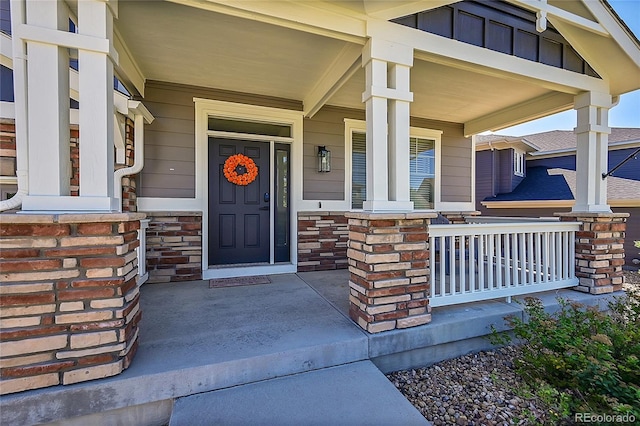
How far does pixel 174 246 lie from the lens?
3.58 m

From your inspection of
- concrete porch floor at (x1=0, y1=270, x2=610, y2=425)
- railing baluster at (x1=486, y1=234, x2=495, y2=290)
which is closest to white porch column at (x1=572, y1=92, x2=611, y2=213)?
railing baluster at (x1=486, y1=234, x2=495, y2=290)

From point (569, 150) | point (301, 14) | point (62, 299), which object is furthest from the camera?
point (569, 150)

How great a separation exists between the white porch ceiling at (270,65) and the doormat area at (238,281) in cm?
233

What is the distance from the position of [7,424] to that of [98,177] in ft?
4.17

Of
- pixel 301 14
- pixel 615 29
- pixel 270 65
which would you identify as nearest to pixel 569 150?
pixel 615 29

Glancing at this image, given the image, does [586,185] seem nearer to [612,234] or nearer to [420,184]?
[612,234]

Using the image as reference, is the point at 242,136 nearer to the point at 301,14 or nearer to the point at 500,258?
the point at 301,14

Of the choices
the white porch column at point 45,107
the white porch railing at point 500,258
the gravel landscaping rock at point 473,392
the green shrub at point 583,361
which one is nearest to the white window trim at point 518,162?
the white porch railing at point 500,258

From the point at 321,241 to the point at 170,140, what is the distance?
232cm

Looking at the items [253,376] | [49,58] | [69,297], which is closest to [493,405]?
[253,376]

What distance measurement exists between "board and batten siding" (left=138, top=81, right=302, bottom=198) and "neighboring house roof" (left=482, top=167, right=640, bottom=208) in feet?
27.4

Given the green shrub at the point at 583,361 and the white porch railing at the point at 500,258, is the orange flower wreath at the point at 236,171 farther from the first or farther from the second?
the green shrub at the point at 583,361

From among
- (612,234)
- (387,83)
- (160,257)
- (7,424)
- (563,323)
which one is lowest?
(7,424)

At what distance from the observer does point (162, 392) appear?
5.38ft
